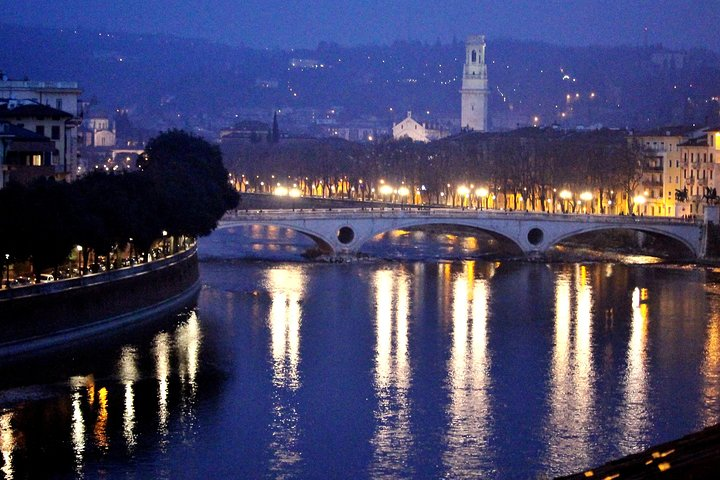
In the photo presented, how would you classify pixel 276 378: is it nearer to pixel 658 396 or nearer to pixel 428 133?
pixel 658 396

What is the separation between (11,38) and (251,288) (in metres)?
164

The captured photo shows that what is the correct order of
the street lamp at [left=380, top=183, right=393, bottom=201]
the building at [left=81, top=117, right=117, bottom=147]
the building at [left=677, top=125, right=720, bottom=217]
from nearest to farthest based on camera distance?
the building at [left=677, top=125, right=720, bottom=217], the street lamp at [left=380, top=183, right=393, bottom=201], the building at [left=81, top=117, right=117, bottom=147]

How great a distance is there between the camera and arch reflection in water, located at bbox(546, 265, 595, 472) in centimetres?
1972

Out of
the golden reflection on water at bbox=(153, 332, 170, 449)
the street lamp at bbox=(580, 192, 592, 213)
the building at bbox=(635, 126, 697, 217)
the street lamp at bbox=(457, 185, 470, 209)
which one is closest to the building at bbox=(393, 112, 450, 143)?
the street lamp at bbox=(457, 185, 470, 209)

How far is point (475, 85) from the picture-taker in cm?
10238

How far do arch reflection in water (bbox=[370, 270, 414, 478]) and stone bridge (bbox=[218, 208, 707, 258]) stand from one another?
6158 mm

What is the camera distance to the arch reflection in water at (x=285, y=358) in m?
19.5

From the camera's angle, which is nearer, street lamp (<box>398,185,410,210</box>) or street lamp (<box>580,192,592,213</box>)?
street lamp (<box>580,192,592,213</box>)

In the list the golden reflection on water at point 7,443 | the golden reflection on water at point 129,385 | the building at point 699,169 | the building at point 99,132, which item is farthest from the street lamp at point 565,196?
the building at point 99,132

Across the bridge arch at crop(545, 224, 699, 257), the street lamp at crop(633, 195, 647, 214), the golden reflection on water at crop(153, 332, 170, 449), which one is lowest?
the golden reflection on water at crop(153, 332, 170, 449)

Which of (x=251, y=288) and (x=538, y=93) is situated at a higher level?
(x=538, y=93)

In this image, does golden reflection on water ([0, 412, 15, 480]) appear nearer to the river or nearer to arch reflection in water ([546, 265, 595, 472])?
the river

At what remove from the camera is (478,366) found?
2517cm

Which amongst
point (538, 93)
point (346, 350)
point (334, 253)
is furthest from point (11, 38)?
point (346, 350)
